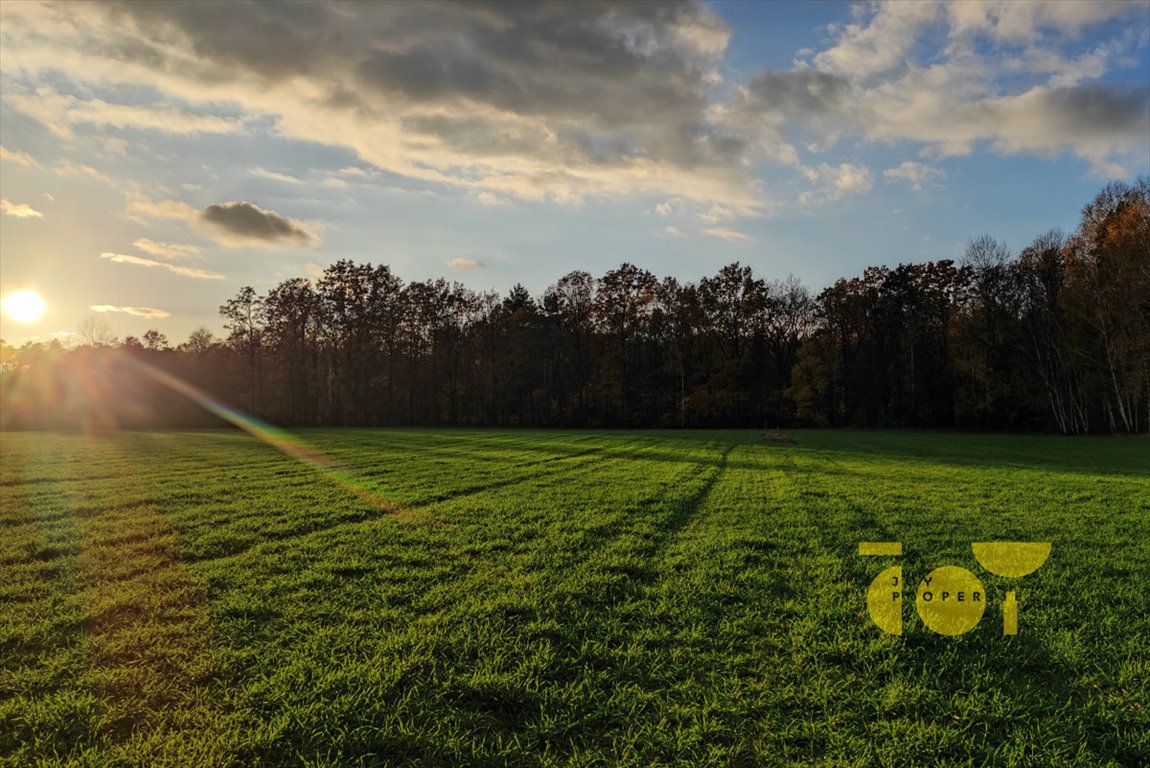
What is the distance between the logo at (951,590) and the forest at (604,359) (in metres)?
55.8

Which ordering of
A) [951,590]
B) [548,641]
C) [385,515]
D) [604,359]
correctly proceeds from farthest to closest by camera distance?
[604,359]
[385,515]
[951,590]
[548,641]

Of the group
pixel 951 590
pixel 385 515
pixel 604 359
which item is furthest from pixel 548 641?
pixel 604 359

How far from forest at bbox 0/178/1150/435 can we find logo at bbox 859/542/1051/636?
55.8 meters

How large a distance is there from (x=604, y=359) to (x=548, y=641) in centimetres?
6528

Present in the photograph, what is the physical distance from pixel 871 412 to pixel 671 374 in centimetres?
2241

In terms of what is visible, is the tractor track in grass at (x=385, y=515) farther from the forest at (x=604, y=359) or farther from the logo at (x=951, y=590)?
the forest at (x=604, y=359)

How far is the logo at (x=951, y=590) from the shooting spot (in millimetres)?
5246

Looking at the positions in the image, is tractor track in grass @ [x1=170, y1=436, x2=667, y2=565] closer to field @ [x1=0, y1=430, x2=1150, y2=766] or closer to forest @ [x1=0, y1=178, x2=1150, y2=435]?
field @ [x1=0, y1=430, x2=1150, y2=766]

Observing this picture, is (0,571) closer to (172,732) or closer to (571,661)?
(172,732)

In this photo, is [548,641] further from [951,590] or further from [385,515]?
[385,515]

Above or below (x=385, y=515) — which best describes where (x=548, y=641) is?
above

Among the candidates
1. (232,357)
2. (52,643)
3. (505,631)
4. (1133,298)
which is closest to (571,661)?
(505,631)

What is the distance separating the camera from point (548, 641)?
480 centimetres

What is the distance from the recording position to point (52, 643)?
15.4 ft
